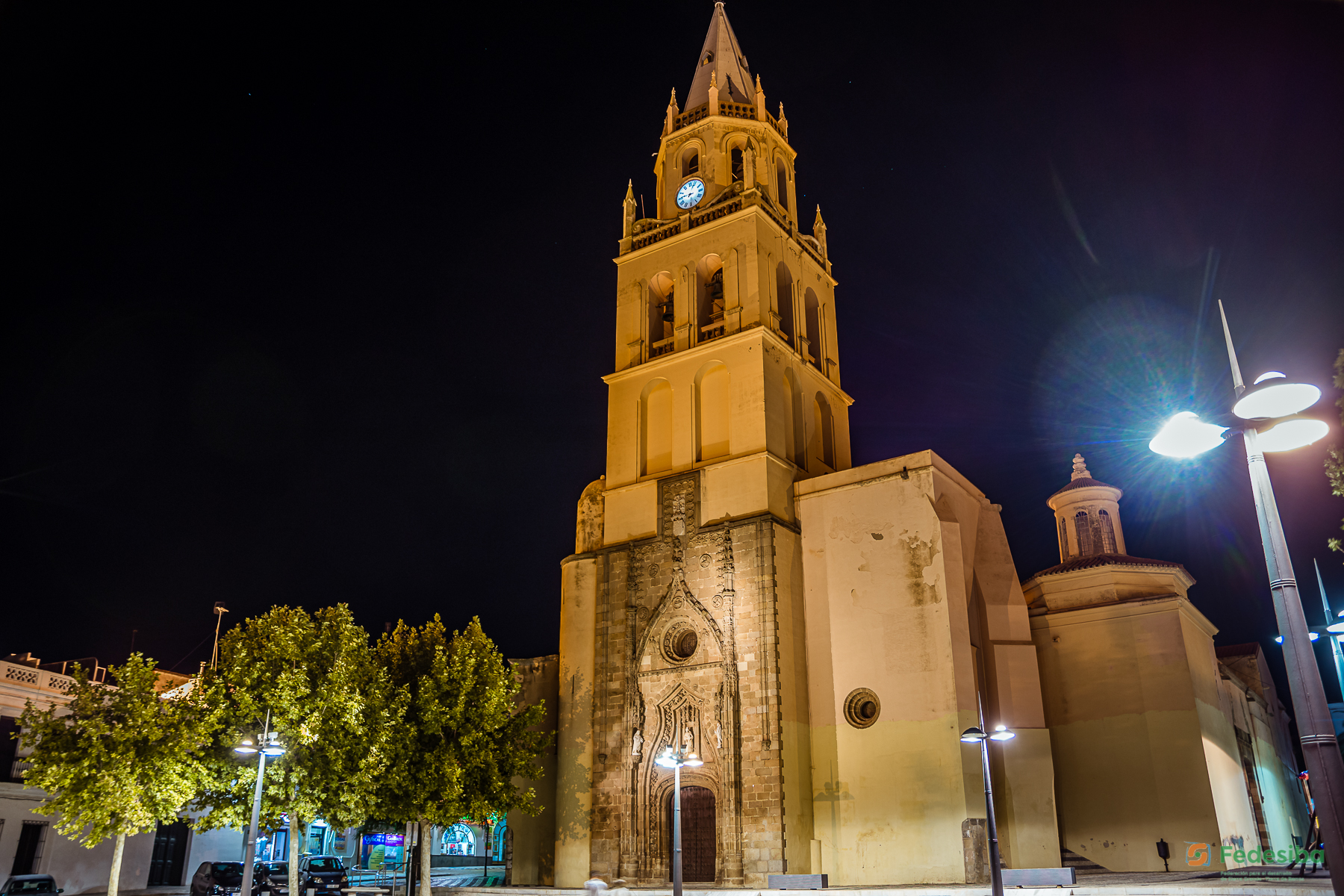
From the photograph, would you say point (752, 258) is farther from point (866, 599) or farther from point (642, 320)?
point (866, 599)

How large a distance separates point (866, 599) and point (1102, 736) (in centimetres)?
913

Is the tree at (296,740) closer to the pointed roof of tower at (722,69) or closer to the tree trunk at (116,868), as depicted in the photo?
the tree trunk at (116,868)

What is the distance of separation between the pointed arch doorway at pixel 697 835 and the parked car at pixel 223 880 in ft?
37.7

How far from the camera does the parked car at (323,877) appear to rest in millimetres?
26391

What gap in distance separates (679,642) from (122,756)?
1433 cm

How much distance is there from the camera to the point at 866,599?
1035 inches

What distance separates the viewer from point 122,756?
20547mm

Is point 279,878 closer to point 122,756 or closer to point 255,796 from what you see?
point 122,756

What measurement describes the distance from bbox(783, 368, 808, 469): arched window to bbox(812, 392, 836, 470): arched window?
880 millimetres

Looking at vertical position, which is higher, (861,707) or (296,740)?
(861,707)

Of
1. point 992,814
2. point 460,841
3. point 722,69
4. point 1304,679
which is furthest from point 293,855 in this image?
point 460,841

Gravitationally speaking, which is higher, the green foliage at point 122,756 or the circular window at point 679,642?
the circular window at point 679,642

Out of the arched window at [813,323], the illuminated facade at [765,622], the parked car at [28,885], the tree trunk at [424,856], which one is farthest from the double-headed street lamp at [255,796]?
the arched window at [813,323]

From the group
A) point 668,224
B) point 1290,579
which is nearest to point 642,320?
point 668,224
